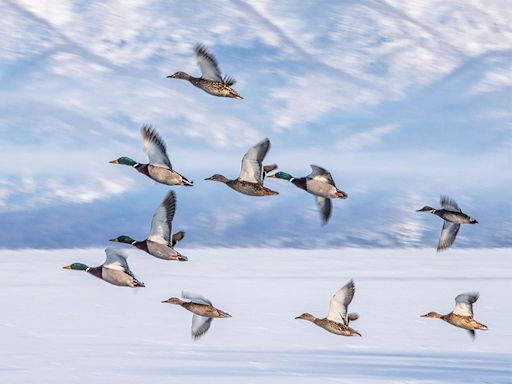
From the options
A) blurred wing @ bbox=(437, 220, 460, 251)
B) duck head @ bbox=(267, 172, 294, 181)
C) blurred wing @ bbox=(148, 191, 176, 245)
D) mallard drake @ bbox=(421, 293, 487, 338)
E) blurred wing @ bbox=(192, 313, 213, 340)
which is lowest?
blurred wing @ bbox=(192, 313, 213, 340)

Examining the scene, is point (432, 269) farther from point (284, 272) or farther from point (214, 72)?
point (214, 72)

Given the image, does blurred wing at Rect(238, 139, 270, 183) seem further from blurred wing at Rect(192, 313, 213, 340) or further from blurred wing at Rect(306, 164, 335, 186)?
blurred wing at Rect(192, 313, 213, 340)

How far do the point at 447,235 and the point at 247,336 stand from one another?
47.4 feet

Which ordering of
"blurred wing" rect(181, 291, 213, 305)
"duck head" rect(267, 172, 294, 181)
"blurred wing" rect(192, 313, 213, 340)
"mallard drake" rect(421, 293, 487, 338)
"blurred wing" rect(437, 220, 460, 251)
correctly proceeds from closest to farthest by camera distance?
"blurred wing" rect(181, 291, 213, 305) → "mallard drake" rect(421, 293, 487, 338) → "blurred wing" rect(437, 220, 460, 251) → "duck head" rect(267, 172, 294, 181) → "blurred wing" rect(192, 313, 213, 340)

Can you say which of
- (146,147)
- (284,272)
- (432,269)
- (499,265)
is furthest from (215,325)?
(499,265)

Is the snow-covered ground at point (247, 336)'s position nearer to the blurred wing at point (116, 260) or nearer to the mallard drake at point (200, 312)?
the mallard drake at point (200, 312)

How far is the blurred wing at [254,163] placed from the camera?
1906 cm

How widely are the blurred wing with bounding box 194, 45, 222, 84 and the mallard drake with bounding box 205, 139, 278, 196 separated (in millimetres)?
1404

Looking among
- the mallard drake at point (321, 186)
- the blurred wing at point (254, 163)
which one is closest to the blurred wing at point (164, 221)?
the blurred wing at point (254, 163)

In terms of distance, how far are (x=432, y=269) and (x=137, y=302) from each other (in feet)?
98.3

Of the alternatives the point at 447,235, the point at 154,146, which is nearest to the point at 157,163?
the point at 154,146

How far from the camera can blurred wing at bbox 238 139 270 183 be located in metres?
19.1

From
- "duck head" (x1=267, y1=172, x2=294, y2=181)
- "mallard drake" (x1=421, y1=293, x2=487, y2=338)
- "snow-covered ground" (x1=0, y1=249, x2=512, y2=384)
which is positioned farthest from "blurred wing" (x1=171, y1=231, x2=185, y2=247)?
"snow-covered ground" (x1=0, y1=249, x2=512, y2=384)

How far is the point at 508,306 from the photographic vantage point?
4438 cm
